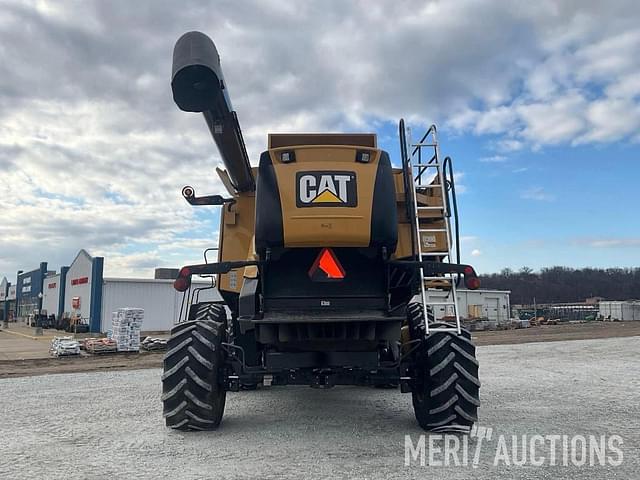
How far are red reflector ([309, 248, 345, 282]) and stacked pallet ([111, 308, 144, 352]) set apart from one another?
16382mm

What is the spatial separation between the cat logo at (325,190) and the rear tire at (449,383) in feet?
5.65

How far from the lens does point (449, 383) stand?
→ 18.1 feet

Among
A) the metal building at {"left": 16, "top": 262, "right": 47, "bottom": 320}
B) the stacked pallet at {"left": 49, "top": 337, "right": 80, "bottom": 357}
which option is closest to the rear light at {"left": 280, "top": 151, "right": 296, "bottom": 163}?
the stacked pallet at {"left": 49, "top": 337, "right": 80, "bottom": 357}

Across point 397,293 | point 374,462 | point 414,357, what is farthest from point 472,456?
point 397,293

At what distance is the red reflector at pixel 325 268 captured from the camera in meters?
5.71

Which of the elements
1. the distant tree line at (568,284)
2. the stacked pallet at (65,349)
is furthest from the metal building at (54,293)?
the distant tree line at (568,284)

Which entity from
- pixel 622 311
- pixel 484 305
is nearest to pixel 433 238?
pixel 484 305

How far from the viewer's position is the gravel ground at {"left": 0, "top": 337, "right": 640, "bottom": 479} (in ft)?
14.8

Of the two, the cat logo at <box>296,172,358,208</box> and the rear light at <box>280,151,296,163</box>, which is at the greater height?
the rear light at <box>280,151,296,163</box>

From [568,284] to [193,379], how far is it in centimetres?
12801

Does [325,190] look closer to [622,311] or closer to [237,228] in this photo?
[237,228]

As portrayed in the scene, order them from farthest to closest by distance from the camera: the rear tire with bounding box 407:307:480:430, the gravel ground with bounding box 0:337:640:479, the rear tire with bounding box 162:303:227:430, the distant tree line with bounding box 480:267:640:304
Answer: the distant tree line with bounding box 480:267:640:304 → the rear tire with bounding box 162:303:227:430 → the rear tire with bounding box 407:307:480:430 → the gravel ground with bounding box 0:337:640:479

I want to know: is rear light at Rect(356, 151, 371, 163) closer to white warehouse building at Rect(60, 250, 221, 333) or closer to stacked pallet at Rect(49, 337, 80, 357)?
stacked pallet at Rect(49, 337, 80, 357)

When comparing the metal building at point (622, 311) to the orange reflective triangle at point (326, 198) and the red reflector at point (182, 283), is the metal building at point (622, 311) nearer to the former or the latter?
the orange reflective triangle at point (326, 198)
